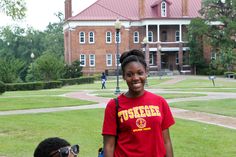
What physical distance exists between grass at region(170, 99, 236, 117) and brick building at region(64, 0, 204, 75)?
133ft

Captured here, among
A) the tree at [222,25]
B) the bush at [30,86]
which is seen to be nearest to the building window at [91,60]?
the tree at [222,25]

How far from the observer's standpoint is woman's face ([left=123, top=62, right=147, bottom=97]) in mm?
4090

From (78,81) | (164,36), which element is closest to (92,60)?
(164,36)

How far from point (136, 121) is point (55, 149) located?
0.89 meters

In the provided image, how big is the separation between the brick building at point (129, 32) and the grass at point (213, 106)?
40.5 m

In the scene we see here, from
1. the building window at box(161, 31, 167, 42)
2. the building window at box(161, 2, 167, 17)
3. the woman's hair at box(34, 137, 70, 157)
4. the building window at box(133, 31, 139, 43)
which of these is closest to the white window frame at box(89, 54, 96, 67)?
the building window at box(133, 31, 139, 43)

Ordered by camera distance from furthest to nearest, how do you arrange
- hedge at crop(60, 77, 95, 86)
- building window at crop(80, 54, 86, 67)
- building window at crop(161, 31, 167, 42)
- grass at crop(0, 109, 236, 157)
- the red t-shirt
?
1. building window at crop(161, 31, 167, 42)
2. building window at crop(80, 54, 86, 67)
3. hedge at crop(60, 77, 95, 86)
4. grass at crop(0, 109, 236, 157)
5. the red t-shirt

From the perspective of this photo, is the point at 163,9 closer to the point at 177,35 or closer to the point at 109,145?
the point at 177,35

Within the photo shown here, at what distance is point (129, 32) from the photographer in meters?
67.1

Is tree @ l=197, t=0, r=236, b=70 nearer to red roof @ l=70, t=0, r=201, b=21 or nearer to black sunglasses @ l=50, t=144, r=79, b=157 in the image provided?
red roof @ l=70, t=0, r=201, b=21

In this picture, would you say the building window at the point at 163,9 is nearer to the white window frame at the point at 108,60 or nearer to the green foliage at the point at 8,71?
the white window frame at the point at 108,60

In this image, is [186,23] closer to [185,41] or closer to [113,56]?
[185,41]

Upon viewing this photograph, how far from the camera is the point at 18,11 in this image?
2622 cm

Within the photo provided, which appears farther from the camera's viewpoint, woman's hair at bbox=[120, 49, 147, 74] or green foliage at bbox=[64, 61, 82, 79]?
green foliage at bbox=[64, 61, 82, 79]
